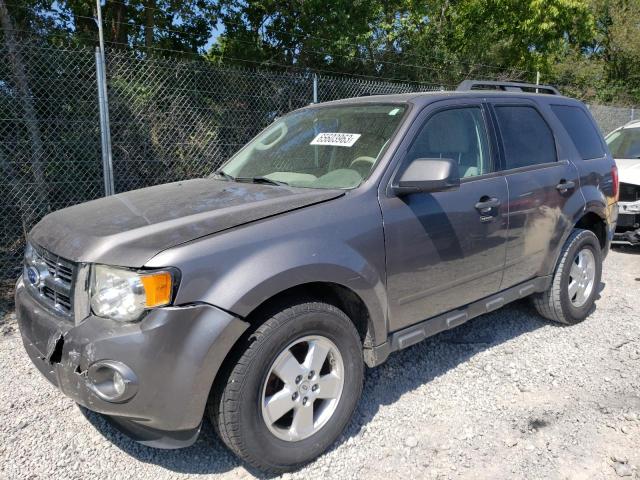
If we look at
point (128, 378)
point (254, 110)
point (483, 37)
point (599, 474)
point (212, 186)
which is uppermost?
point (483, 37)

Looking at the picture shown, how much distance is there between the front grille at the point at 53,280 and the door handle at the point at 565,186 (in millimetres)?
3395

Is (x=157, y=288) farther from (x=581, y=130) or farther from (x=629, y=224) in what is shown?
(x=629, y=224)

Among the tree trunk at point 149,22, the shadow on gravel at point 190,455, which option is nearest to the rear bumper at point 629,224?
the shadow on gravel at point 190,455

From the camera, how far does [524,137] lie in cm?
396

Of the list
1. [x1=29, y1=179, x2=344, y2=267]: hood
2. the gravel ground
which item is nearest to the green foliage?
[x1=29, y1=179, x2=344, y2=267]: hood

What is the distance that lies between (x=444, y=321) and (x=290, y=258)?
134 cm

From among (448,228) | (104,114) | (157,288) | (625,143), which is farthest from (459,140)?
(625,143)

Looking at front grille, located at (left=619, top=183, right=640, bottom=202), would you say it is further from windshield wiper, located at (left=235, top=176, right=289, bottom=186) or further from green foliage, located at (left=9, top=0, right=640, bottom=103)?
green foliage, located at (left=9, top=0, right=640, bottom=103)

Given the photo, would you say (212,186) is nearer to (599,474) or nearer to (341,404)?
(341,404)

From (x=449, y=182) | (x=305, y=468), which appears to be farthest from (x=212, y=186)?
(x=305, y=468)

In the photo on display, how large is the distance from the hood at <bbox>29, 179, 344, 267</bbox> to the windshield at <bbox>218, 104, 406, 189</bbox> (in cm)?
21

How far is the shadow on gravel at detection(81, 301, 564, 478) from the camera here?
2809 millimetres

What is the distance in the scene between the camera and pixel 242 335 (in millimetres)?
2410

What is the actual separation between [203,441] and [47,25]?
7518mm
